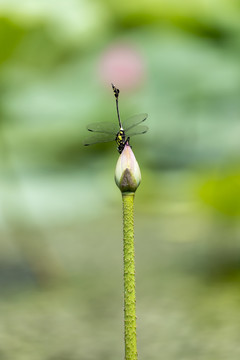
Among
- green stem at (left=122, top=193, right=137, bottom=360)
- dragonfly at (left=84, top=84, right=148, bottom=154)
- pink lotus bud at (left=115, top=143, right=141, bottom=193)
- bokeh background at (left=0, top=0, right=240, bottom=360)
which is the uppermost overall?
bokeh background at (left=0, top=0, right=240, bottom=360)

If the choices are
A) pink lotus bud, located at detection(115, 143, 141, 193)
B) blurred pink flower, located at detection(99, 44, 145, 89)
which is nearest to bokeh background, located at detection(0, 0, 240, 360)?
blurred pink flower, located at detection(99, 44, 145, 89)

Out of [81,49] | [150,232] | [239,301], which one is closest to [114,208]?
[150,232]

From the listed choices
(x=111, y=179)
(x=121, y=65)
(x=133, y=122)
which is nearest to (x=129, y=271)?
(x=133, y=122)

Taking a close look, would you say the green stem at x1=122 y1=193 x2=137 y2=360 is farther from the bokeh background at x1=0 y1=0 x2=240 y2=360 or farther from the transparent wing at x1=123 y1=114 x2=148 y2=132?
the bokeh background at x1=0 y1=0 x2=240 y2=360

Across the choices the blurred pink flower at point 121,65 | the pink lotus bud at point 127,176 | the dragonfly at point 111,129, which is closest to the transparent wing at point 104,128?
the dragonfly at point 111,129

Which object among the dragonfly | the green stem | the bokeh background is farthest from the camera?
the bokeh background

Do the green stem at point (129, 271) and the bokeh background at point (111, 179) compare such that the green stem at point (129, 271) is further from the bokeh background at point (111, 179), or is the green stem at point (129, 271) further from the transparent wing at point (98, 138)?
the bokeh background at point (111, 179)
